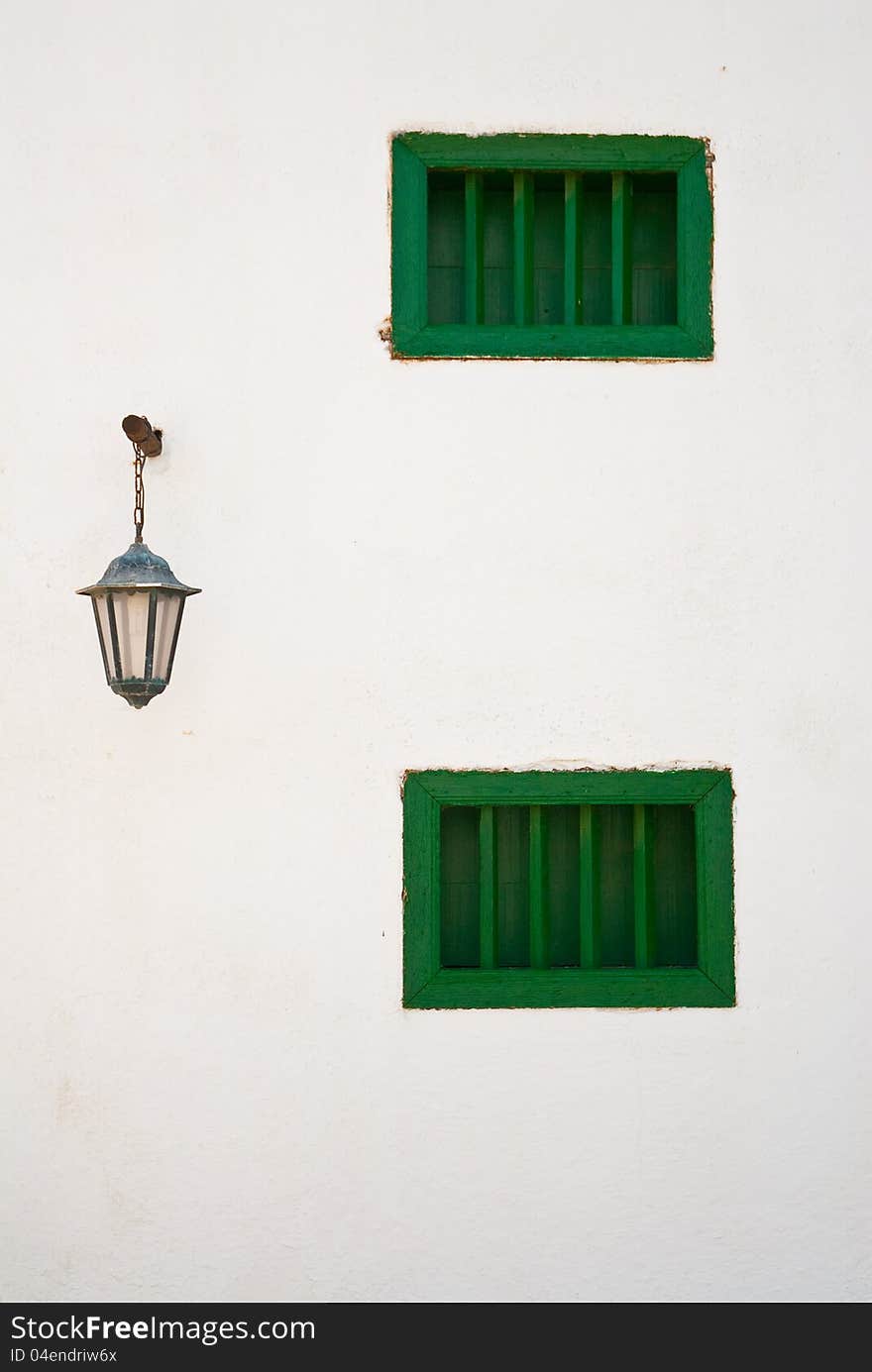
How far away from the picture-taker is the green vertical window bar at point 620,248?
4.36m

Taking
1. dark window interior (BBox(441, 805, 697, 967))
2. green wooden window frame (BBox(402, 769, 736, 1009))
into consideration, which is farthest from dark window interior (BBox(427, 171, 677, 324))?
dark window interior (BBox(441, 805, 697, 967))

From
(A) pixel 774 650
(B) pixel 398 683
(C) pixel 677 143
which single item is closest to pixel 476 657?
(B) pixel 398 683

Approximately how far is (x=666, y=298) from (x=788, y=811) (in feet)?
5.63

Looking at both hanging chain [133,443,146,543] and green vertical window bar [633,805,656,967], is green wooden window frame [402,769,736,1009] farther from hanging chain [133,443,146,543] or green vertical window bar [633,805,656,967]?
hanging chain [133,443,146,543]

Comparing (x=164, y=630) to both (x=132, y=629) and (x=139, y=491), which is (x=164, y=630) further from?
(x=139, y=491)

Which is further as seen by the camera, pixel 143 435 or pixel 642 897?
pixel 642 897

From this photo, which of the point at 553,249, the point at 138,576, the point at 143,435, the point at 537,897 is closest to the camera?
the point at 138,576

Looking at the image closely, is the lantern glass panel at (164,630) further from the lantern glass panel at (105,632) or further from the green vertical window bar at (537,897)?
the green vertical window bar at (537,897)

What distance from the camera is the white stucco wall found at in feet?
13.7

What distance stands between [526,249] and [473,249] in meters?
0.17

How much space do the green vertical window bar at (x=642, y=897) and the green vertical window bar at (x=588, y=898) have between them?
0.41 ft

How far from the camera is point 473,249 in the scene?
4359 mm

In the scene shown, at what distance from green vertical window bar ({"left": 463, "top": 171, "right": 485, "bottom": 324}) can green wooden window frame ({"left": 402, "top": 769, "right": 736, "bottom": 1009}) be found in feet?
4.92

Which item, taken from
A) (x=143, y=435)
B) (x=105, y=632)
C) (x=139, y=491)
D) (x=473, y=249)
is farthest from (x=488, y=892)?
(x=473, y=249)
